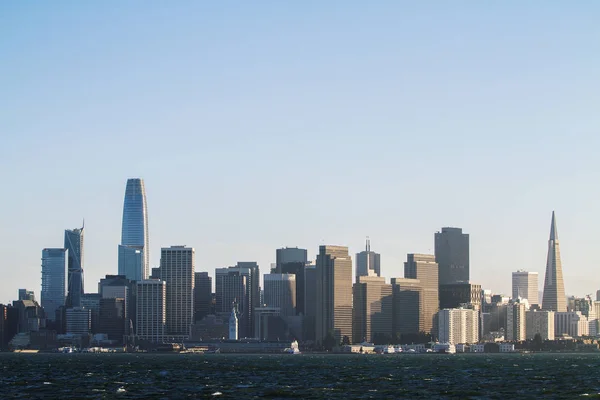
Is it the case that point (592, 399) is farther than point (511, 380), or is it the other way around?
point (511, 380)

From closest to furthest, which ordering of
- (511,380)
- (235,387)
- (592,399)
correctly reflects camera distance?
(592,399) < (235,387) < (511,380)

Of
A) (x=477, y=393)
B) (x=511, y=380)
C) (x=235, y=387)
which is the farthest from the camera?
(x=511, y=380)

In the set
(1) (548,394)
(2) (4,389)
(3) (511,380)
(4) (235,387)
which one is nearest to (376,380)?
(3) (511,380)

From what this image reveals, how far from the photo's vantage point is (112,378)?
197 meters

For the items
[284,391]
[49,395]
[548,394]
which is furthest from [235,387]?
[548,394]

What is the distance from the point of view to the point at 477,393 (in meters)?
151

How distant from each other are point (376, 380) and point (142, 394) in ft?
177

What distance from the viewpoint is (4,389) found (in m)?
158

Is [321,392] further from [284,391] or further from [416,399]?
[416,399]

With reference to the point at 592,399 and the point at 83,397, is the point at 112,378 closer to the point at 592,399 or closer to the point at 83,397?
the point at 83,397

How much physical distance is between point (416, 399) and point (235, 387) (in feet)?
105

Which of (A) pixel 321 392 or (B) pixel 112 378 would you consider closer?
(A) pixel 321 392

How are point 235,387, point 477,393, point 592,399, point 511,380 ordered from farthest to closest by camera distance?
point 511,380, point 235,387, point 477,393, point 592,399

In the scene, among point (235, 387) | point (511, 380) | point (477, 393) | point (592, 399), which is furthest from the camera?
point (511, 380)
